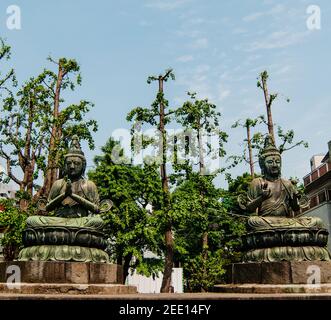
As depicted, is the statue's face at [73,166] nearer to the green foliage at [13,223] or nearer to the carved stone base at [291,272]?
the carved stone base at [291,272]

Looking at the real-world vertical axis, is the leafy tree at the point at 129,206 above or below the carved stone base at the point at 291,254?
above

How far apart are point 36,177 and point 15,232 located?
2507 mm

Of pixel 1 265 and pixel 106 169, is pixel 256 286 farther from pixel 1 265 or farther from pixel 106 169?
pixel 106 169

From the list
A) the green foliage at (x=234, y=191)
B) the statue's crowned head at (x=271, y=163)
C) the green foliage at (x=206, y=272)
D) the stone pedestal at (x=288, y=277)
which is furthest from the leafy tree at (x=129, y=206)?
the stone pedestal at (x=288, y=277)

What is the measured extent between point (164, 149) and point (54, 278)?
11.5 m

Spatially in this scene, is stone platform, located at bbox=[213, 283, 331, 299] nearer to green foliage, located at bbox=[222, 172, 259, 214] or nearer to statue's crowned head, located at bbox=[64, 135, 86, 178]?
statue's crowned head, located at bbox=[64, 135, 86, 178]

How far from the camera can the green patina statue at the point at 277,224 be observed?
27.1 feet

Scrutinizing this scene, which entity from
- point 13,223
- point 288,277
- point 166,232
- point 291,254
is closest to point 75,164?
point 291,254

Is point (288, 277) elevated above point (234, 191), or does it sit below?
below

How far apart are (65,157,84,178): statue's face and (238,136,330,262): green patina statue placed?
376 centimetres

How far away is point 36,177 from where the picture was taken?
17438 millimetres

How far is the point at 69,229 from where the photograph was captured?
8469 mm

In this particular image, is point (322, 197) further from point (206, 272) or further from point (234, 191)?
point (206, 272)
